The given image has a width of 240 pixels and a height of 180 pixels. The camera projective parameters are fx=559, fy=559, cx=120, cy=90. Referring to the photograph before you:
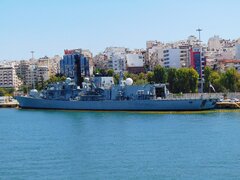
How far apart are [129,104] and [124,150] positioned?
1984 centimetres

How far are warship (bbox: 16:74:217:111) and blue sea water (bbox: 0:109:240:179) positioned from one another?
662 centimetres

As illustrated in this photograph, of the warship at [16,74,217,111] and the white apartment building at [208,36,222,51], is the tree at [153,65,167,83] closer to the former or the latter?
the warship at [16,74,217,111]

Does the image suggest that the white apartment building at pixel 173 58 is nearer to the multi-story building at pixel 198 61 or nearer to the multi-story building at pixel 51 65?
the multi-story building at pixel 198 61

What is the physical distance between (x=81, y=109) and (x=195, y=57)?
24.4 m

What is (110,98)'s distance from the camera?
41.8m

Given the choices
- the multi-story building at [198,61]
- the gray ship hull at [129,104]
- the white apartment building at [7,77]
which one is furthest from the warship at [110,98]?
the white apartment building at [7,77]

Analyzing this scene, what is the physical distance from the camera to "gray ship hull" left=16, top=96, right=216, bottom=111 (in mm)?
37156

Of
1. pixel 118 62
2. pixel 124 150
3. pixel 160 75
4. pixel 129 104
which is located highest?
pixel 118 62

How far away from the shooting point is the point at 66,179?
15.5 meters

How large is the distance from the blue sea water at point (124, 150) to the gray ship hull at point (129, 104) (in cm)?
608

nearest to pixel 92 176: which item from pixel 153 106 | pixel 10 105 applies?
pixel 153 106

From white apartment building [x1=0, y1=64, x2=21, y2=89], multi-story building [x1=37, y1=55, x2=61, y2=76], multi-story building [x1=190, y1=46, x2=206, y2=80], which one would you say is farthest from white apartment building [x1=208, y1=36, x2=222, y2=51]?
white apartment building [x1=0, y1=64, x2=21, y2=89]

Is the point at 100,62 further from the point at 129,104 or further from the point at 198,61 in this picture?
the point at 129,104

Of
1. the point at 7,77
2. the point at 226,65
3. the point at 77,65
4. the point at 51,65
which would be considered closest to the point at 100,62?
the point at 7,77
